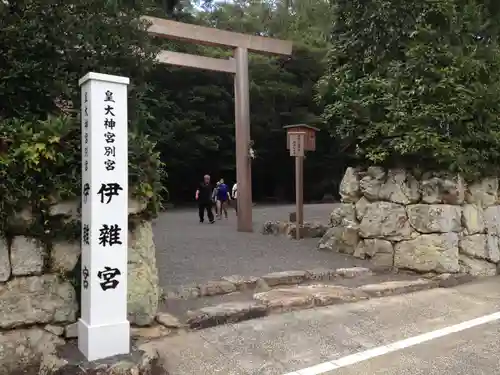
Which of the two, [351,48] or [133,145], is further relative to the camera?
[351,48]

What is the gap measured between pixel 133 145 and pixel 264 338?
2074 mm

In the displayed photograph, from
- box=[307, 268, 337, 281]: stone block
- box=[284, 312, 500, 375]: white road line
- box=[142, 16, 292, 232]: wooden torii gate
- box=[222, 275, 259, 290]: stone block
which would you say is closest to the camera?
box=[284, 312, 500, 375]: white road line

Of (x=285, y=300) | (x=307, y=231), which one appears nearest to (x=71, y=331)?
(x=285, y=300)

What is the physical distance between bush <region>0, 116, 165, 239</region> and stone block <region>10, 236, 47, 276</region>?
8cm

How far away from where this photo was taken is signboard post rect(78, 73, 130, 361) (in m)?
3.26

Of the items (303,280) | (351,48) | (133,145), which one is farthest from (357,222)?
(133,145)

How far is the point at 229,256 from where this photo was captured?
7500 mm

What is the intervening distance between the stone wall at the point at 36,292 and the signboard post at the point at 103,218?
0.97 feet

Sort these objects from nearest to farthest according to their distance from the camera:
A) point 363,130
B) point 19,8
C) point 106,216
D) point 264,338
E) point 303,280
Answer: point 106,216
point 19,8
point 264,338
point 303,280
point 363,130

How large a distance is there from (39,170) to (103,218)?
66 centimetres

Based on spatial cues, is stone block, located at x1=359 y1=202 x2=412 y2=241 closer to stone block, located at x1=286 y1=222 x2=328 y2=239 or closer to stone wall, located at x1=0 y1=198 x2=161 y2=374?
stone block, located at x1=286 y1=222 x2=328 y2=239

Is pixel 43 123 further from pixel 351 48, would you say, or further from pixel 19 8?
pixel 351 48

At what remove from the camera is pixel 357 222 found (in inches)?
295

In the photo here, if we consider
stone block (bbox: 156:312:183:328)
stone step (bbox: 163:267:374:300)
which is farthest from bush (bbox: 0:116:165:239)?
stone step (bbox: 163:267:374:300)
